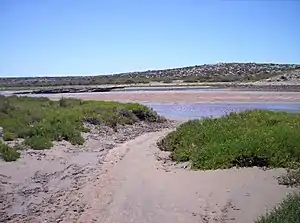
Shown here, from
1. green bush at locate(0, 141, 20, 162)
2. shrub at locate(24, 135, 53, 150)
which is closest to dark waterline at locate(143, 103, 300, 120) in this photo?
shrub at locate(24, 135, 53, 150)

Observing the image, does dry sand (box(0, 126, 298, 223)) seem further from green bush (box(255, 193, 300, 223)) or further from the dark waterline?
the dark waterline

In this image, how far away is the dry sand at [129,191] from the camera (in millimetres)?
8883

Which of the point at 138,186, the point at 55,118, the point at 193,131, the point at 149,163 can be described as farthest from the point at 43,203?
the point at 55,118

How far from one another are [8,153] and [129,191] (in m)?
5.16

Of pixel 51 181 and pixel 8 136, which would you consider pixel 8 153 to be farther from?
pixel 8 136

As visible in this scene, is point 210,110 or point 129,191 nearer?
point 129,191

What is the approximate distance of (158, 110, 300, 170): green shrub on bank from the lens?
1152 cm

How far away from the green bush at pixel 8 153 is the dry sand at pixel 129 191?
249mm

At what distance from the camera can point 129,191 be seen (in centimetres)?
1075

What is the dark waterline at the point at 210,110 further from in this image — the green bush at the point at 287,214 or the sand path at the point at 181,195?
the green bush at the point at 287,214

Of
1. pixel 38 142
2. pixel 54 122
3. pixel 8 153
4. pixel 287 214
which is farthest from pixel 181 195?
pixel 54 122

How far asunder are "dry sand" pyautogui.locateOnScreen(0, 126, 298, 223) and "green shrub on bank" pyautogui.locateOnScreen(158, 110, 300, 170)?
0.52 meters

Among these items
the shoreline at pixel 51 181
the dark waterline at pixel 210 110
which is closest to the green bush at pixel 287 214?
the shoreline at pixel 51 181

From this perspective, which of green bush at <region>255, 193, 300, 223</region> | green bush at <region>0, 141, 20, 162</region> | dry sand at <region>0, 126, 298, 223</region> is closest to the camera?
green bush at <region>255, 193, 300, 223</region>
